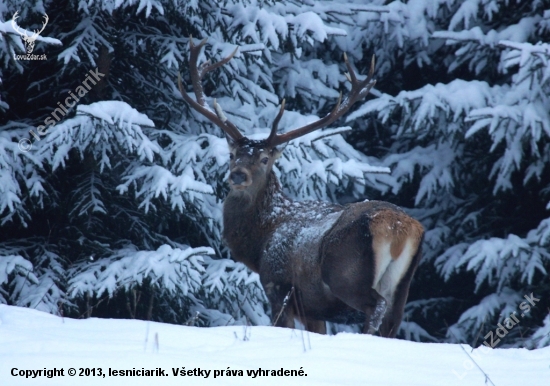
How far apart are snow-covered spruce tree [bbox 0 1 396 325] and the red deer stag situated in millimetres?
1090

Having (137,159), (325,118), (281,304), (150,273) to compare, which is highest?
(325,118)

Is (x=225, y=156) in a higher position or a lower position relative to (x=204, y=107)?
lower

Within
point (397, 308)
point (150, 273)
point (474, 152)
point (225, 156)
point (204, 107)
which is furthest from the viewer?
point (474, 152)

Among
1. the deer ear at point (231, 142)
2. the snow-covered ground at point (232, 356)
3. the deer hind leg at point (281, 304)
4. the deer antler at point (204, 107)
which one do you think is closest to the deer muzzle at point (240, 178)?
the deer ear at point (231, 142)

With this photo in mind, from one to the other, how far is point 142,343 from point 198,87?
4275 millimetres

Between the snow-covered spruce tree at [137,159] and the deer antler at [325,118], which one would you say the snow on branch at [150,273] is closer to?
the snow-covered spruce tree at [137,159]

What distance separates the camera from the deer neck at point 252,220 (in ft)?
20.8

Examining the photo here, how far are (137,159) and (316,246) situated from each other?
3.09 m

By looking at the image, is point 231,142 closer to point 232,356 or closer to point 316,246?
point 316,246

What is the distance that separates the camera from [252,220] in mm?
6449

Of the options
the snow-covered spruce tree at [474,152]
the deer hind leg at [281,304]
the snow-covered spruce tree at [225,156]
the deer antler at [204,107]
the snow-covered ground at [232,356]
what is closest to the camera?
the snow-covered ground at [232,356]

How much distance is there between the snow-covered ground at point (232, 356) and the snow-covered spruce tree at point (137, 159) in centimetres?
361

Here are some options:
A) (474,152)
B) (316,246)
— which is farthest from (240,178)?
(474,152)

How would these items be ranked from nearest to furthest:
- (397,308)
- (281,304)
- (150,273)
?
1. (397,308)
2. (281,304)
3. (150,273)
